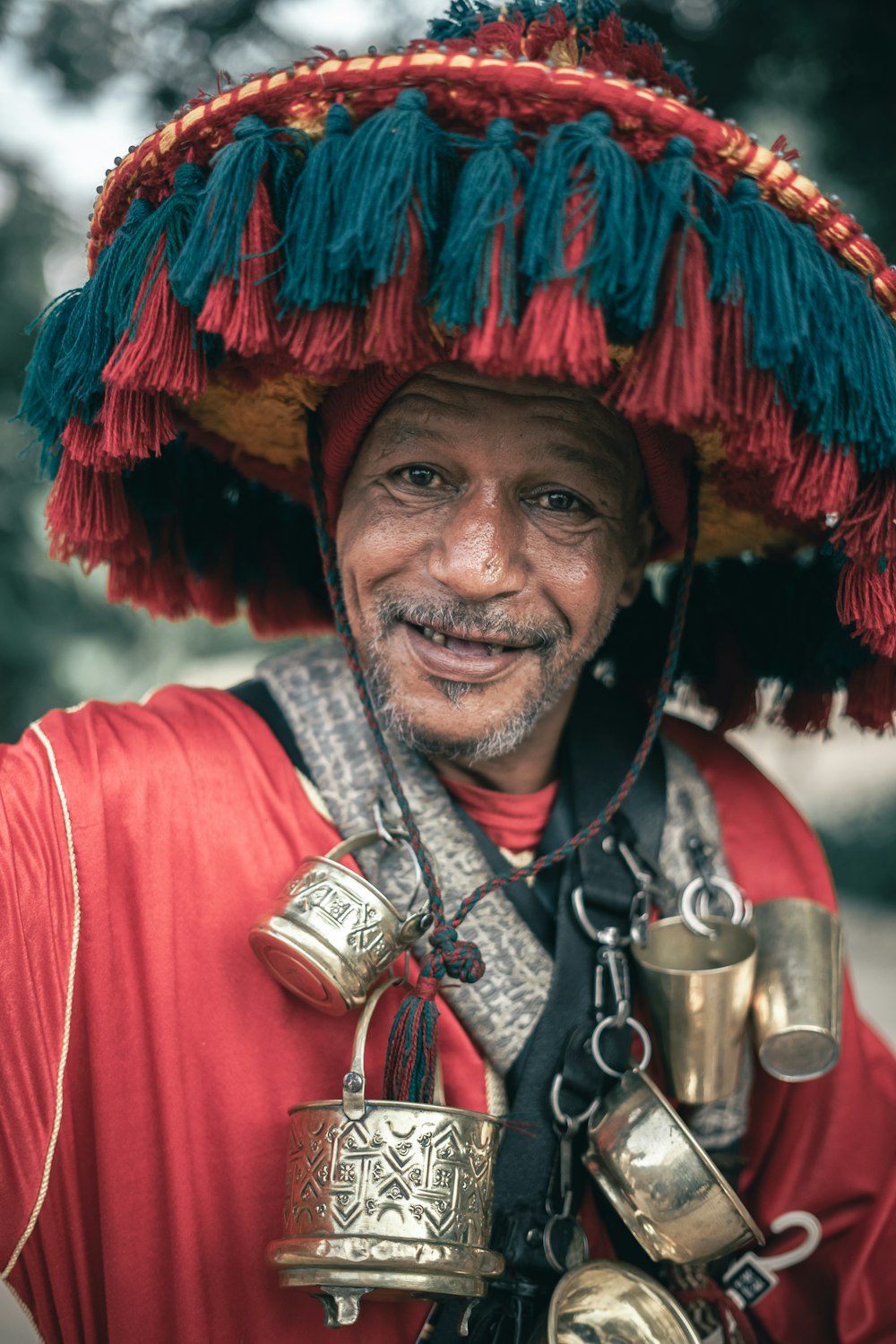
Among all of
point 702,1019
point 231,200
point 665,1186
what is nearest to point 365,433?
point 231,200

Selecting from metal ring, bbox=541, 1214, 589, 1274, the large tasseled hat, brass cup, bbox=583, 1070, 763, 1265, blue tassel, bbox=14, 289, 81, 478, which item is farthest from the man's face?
metal ring, bbox=541, 1214, 589, 1274

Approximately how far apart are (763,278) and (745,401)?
0.47ft

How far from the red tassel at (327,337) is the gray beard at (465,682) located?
450 millimetres

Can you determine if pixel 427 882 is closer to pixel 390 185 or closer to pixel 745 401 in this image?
pixel 745 401

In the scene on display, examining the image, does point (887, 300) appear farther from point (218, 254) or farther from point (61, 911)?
point (61, 911)

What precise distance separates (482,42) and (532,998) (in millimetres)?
1371

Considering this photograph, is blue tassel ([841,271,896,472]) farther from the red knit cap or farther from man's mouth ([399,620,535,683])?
man's mouth ([399,620,535,683])

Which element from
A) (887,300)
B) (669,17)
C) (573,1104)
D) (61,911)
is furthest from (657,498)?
(669,17)

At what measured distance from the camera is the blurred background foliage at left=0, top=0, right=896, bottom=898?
3402mm

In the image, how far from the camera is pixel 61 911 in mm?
1606

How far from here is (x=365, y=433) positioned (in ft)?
6.16

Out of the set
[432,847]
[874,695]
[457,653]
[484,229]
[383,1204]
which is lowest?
[383,1204]

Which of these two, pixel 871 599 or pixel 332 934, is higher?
pixel 871 599

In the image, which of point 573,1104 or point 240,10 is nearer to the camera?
point 573,1104
